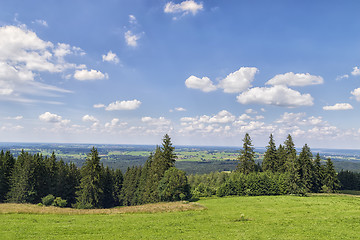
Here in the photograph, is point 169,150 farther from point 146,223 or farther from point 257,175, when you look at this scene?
point 146,223

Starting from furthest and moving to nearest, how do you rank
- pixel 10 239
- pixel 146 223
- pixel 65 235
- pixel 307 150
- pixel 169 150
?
pixel 307 150
pixel 169 150
pixel 146 223
pixel 65 235
pixel 10 239

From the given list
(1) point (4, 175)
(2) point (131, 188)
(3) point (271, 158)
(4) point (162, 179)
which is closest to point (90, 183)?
(4) point (162, 179)

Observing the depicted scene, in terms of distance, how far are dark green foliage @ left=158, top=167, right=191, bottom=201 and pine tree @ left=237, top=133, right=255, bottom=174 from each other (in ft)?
85.7

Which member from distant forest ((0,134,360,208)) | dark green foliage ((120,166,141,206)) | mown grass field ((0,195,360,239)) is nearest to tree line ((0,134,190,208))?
distant forest ((0,134,360,208))

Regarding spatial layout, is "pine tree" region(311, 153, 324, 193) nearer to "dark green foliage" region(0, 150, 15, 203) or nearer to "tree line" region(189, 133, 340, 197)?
"tree line" region(189, 133, 340, 197)

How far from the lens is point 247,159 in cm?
7556

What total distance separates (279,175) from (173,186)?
32.7 metres

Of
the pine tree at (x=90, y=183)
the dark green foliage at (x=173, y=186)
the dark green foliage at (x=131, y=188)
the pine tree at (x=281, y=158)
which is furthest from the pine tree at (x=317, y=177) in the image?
the pine tree at (x=90, y=183)

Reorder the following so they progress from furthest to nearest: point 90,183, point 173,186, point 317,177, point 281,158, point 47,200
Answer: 1. point 281,158
2. point 317,177
3. point 90,183
4. point 173,186
5. point 47,200

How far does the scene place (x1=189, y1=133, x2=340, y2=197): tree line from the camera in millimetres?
62031

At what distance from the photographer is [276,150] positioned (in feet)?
270

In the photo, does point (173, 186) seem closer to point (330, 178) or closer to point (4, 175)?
point (4, 175)

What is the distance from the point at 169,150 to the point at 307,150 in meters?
49.1

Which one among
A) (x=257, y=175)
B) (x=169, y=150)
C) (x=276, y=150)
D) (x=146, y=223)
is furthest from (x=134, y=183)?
(x=146, y=223)
